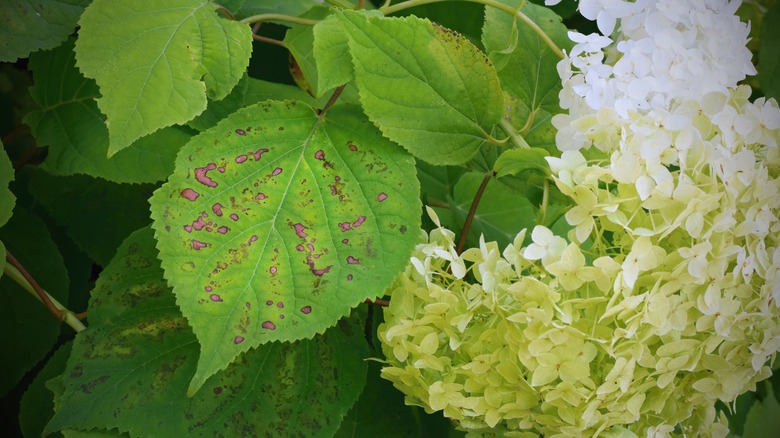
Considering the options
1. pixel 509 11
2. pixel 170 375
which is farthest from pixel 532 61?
pixel 170 375

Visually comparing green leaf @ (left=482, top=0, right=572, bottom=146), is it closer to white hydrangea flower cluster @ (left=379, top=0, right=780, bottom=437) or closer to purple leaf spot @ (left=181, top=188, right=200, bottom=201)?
white hydrangea flower cluster @ (left=379, top=0, right=780, bottom=437)

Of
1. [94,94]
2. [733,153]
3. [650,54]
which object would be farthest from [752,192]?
[94,94]

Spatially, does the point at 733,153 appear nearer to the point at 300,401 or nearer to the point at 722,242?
the point at 722,242

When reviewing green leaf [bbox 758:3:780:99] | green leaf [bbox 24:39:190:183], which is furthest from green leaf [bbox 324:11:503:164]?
green leaf [bbox 758:3:780:99]

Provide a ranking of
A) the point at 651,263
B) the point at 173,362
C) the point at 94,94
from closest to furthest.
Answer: the point at 651,263, the point at 173,362, the point at 94,94

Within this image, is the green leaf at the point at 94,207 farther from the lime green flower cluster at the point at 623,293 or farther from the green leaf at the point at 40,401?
the lime green flower cluster at the point at 623,293

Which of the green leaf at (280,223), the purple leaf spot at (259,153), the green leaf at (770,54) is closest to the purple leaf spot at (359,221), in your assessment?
the green leaf at (280,223)
